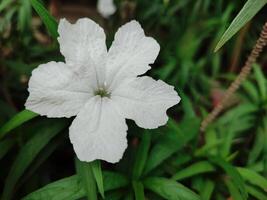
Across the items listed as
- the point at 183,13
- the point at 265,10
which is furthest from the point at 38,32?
the point at 265,10

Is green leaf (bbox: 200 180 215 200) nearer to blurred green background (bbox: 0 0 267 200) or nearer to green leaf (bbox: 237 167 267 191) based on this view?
blurred green background (bbox: 0 0 267 200)

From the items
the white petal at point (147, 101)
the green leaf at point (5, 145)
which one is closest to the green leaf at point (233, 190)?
the white petal at point (147, 101)

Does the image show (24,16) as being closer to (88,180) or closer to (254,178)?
(88,180)

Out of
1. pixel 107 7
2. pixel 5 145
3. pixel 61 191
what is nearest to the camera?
pixel 61 191

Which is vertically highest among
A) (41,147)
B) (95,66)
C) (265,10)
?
(95,66)

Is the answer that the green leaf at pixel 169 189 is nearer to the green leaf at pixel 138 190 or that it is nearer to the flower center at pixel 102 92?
the green leaf at pixel 138 190

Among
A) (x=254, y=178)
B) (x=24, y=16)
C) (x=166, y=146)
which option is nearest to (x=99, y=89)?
(x=166, y=146)

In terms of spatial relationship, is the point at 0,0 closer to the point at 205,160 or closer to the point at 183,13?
the point at 183,13
